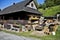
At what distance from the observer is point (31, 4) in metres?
44.0

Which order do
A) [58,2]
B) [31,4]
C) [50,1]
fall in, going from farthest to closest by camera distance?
1. [50,1]
2. [58,2]
3. [31,4]

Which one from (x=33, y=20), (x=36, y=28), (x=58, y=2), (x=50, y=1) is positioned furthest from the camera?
(x=50, y=1)

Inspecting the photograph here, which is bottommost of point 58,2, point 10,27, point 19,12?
point 10,27

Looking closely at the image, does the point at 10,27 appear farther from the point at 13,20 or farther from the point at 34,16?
the point at 34,16

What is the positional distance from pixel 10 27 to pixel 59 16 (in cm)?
1535

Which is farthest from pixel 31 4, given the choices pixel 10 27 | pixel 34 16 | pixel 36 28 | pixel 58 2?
pixel 58 2

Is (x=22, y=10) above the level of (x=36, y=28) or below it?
above

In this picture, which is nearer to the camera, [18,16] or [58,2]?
[18,16]

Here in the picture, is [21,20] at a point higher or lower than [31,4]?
lower

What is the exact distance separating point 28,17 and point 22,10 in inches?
118

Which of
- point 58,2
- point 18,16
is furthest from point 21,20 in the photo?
point 58,2

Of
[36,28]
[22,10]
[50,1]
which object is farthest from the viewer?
[50,1]

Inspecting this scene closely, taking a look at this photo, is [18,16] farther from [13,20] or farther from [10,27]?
[10,27]

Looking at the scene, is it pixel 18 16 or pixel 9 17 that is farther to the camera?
pixel 9 17
